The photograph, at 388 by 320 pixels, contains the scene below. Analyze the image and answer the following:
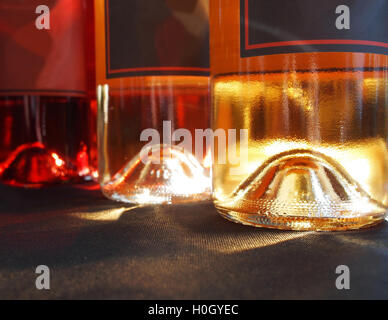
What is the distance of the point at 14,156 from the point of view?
65 centimetres

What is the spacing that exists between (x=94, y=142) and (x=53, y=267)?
42cm

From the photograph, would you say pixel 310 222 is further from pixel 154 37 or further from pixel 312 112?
pixel 154 37

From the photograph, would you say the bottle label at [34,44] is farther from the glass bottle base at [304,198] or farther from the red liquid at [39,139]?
the glass bottle base at [304,198]

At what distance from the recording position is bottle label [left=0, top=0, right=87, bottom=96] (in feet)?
2.06

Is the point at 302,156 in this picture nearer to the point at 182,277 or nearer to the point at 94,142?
the point at 182,277

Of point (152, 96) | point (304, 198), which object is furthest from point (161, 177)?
point (304, 198)

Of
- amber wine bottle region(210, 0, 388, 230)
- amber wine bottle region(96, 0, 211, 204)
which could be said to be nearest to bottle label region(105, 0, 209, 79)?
amber wine bottle region(96, 0, 211, 204)

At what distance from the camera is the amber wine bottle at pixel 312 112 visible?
1.25 feet

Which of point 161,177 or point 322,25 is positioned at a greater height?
point 322,25

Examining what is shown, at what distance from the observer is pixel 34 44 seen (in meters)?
0.63

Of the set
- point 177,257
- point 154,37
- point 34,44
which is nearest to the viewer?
point 177,257

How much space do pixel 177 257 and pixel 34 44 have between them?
43cm

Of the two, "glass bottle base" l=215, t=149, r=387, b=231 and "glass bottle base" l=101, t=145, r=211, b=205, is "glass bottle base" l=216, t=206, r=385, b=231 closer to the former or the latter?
"glass bottle base" l=215, t=149, r=387, b=231

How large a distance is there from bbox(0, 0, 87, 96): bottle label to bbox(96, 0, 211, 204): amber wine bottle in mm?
89
